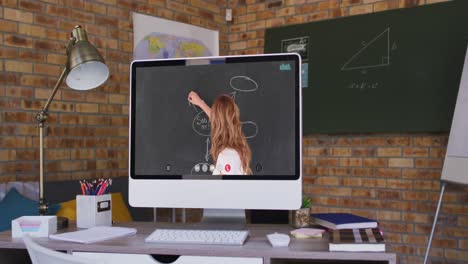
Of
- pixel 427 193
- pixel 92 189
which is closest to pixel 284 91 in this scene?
pixel 92 189

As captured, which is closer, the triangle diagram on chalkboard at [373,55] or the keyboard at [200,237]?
the keyboard at [200,237]

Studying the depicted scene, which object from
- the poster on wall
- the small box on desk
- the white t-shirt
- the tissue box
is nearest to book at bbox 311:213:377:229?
the white t-shirt

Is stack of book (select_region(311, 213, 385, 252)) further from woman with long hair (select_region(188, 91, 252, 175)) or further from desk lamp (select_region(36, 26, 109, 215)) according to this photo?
desk lamp (select_region(36, 26, 109, 215))

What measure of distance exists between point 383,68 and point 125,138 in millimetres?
1918

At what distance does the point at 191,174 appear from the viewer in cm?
180

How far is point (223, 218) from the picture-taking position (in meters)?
1.92

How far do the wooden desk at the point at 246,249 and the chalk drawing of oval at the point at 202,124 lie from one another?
39 cm

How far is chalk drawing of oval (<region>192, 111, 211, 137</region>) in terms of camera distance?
180cm

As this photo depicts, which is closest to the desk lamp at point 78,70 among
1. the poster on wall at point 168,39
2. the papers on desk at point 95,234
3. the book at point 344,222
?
the papers on desk at point 95,234

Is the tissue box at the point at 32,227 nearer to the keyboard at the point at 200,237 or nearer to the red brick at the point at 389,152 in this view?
the keyboard at the point at 200,237

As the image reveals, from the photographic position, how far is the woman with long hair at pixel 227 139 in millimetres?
1769

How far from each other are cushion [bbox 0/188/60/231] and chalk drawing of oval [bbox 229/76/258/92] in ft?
4.45

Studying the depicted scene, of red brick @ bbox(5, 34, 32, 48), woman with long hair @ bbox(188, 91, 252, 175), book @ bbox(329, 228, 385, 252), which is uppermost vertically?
red brick @ bbox(5, 34, 32, 48)

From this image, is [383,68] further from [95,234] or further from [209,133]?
[95,234]
